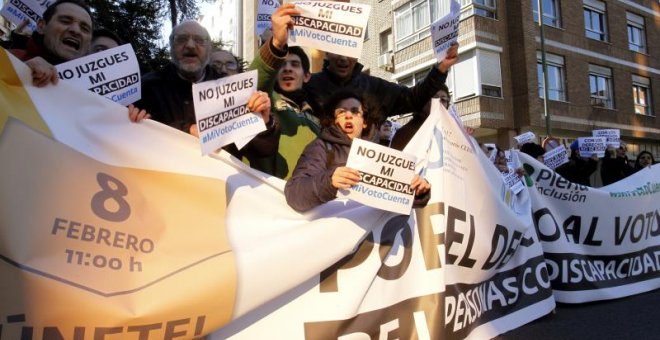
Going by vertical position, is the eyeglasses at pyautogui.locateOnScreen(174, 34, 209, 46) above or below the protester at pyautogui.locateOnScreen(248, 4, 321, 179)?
above

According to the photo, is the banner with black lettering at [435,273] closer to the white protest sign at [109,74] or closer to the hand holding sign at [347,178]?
the hand holding sign at [347,178]

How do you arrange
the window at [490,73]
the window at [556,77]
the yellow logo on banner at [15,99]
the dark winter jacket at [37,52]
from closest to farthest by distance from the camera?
the yellow logo on banner at [15,99]
the dark winter jacket at [37,52]
the window at [490,73]
the window at [556,77]

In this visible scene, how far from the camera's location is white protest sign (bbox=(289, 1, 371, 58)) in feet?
8.41

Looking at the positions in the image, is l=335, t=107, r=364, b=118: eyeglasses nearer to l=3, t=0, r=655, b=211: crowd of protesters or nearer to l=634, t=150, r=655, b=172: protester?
l=3, t=0, r=655, b=211: crowd of protesters

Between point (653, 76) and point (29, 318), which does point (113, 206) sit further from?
point (653, 76)

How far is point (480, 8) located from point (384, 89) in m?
16.5

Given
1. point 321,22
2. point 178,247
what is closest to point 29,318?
point 178,247

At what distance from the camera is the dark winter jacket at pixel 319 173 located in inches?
91.3

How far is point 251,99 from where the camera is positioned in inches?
93.4

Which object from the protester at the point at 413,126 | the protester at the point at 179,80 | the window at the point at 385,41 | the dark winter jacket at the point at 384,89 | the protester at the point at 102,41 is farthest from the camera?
the window at the point at 385,41

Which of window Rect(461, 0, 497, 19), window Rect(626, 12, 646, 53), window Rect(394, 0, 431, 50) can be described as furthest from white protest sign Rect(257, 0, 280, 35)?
window Rect(626, 12, 646, 53)

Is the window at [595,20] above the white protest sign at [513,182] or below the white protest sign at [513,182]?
above

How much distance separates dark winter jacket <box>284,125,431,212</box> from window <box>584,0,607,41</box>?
883 inches

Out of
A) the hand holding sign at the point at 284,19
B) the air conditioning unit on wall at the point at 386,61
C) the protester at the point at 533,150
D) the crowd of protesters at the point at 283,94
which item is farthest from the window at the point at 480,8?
the hand holding sign at the point at 284,19
